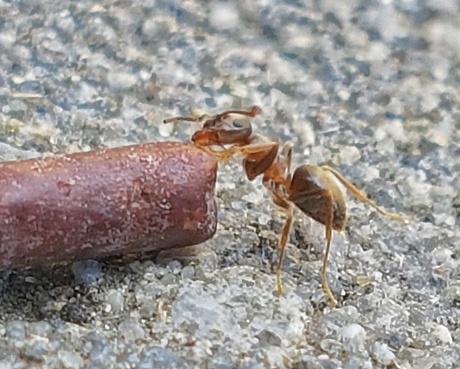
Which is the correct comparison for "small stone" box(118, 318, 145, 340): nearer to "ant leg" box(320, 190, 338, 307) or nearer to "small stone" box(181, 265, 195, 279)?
"small stone" box(181, 265, 195, 279)

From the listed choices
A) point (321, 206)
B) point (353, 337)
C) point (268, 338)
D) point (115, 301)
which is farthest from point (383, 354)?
point (115, 301)

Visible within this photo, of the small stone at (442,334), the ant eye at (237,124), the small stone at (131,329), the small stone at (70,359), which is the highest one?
the ant eye at (237,124)

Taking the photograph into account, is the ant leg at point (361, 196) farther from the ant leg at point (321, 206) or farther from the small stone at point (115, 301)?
the small stone at point (115, 301)

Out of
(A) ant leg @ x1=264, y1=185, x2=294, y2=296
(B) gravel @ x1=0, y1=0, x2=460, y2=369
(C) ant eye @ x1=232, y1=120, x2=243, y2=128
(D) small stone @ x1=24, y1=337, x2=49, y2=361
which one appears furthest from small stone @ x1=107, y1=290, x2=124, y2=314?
(C) ant eye @ x1=232, y1=120, x2=243, y2=128

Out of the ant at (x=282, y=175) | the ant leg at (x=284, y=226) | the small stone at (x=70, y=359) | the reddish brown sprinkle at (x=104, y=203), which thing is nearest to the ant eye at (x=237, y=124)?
the ant at (x=282, y=175)

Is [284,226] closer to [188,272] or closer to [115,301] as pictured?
[188,272]
